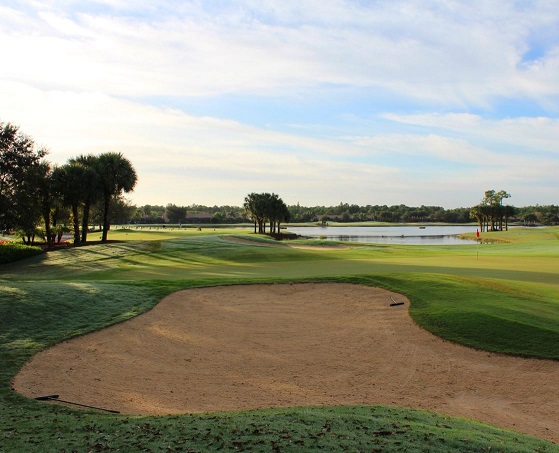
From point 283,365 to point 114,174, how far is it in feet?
140

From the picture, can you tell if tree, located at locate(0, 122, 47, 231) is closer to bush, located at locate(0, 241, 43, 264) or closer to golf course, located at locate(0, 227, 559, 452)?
bush, located at locate(0, 241, 43, 264)

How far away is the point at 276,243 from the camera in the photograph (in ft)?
197

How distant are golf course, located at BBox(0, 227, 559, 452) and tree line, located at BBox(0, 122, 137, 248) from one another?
2156 cm

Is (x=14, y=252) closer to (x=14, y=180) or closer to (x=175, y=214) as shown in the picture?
Answer: (x=14, y=180)

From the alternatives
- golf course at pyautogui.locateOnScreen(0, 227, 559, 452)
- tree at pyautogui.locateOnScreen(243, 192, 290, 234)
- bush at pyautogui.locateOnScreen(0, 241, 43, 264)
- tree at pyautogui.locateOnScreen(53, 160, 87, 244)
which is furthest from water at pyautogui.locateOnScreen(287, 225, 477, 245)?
golf course at pyautogui.locateOnScreen(0, 227, 559, 452)

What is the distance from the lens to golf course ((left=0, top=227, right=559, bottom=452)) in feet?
23.5

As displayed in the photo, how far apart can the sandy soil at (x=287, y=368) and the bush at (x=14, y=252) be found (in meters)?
27.1

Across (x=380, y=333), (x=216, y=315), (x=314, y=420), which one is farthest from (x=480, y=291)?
(x=314, y=420)

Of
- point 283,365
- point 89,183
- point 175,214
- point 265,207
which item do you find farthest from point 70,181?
point 175,214

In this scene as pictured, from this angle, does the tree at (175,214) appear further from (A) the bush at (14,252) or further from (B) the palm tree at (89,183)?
(A) the bush at (14,252)

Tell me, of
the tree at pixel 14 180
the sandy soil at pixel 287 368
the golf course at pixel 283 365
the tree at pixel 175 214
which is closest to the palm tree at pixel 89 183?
the tree at pixel 14 180

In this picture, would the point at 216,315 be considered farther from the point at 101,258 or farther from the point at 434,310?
the point at 101,258

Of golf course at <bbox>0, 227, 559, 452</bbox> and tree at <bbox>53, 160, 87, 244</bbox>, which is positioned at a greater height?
tree at <bbox>53, 160, 87, 244</bbox>

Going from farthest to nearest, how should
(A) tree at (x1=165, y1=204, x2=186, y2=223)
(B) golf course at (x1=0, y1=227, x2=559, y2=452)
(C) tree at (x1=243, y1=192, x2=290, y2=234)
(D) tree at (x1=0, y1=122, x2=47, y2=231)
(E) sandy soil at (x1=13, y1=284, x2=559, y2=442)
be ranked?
(A) tree at (x1=165, y1=204, x2=186, y2=223)
(C) tree at (x1=243, y1=192, x2=290, y2=234)
(D) tree at (x1=0, y1=122, x2=47, y2=231)
(E) sandy soil at (x1=13, y1=284, x2=559, y2=442)
(B) golf course at (x1=0, y1=227, x2=559, y2=452)
